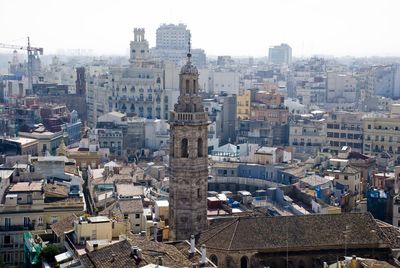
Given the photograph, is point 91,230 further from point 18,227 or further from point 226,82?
point 226,82

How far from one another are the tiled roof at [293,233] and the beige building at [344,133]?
188 feet

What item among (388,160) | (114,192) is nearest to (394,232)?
(114,192)

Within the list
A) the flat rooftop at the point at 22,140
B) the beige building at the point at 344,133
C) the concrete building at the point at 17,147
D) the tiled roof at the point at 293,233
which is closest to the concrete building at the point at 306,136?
the beige building at the point at 344,133

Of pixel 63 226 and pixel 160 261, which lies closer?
pixel 160 261

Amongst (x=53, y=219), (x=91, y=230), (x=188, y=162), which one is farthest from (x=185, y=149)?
(x=53, y=219)

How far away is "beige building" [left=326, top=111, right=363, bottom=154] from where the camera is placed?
110125mm

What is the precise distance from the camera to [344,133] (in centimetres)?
11131

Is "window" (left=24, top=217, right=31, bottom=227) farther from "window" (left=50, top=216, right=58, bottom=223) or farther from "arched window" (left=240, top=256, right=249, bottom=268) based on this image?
"arched window" (left=240, top=256, right=249, bottom=268)

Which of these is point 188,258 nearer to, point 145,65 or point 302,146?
point 302,146

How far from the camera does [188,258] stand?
47.6 metres

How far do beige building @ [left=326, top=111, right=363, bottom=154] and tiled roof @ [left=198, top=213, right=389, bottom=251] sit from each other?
5736 cm

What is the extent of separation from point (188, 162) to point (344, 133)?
60.0 metres

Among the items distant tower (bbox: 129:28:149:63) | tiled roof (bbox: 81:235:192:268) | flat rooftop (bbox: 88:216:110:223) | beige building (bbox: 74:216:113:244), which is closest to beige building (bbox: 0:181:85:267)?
flat rooftop (bbox: 88:216:110:223)

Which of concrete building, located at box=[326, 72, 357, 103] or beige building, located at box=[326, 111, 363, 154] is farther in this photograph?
concrete building, located at box=[326, 72, 357, 103]
